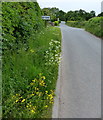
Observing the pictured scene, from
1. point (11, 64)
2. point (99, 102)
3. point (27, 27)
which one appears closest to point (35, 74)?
point (11, 64)

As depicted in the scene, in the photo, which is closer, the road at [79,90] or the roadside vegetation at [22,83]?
the roadside vegetation at [22,83]


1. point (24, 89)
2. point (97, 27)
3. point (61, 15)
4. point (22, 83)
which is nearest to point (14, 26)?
point (22, 83)

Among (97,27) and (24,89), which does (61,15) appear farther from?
(24,89)

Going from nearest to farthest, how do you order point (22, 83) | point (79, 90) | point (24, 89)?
point (24, 89) → point (22, 83) → point (79, 90)

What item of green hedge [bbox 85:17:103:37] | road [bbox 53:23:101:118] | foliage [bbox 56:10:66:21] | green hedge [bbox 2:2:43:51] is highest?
foliage [bbox 56:10:66:21]

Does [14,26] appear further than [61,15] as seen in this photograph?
No

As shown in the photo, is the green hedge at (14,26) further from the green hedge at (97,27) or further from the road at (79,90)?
the green hedge at (97,27)

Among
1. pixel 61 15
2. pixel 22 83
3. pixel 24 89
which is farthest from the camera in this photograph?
pixel 61 15

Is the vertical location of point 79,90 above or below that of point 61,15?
below

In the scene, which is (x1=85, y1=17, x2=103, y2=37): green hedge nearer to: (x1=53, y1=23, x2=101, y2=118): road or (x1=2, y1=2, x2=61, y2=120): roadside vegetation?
(x1=53, y1=23, x2=101, y2=118): road

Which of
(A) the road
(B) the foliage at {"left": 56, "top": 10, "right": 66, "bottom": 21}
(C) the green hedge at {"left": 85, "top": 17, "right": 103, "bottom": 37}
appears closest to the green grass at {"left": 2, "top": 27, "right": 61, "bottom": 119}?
(A) the road

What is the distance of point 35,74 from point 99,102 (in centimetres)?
183

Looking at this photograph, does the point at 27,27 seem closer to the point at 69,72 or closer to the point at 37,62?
the point at 37,62

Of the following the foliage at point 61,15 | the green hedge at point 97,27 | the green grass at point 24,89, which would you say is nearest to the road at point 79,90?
the green grass at point 24,89
